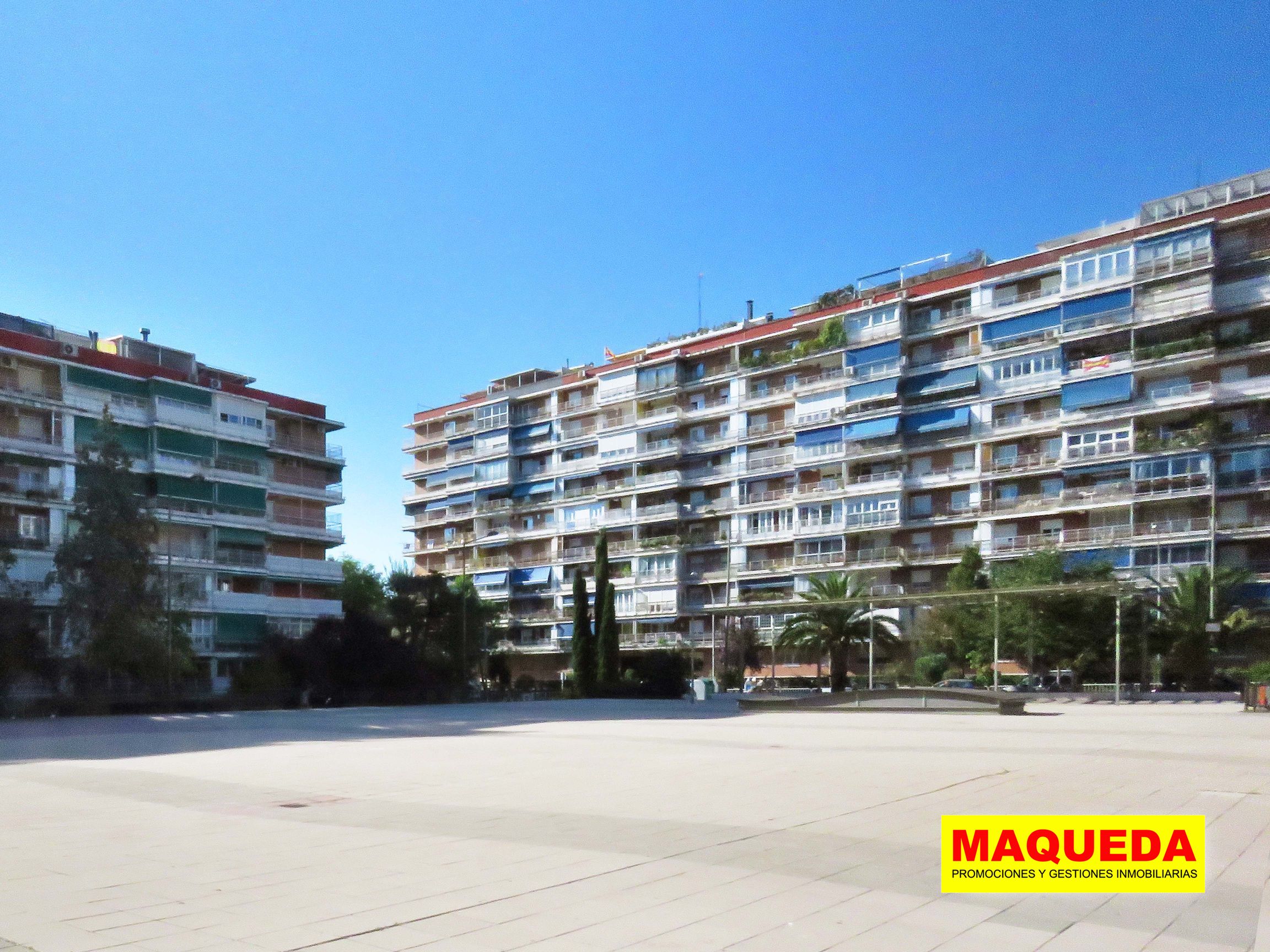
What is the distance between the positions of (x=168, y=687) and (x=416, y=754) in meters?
25.7

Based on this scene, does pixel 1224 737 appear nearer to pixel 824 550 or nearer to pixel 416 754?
pixel 416 754

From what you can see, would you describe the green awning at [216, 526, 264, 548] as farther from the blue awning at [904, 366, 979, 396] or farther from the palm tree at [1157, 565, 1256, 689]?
the palm tree at [1157, 565, 1256, 689]

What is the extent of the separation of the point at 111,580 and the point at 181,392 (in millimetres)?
19995

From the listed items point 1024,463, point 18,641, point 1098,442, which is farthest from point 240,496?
point 1098,442

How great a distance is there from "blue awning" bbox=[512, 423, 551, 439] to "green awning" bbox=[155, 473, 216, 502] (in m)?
32.5

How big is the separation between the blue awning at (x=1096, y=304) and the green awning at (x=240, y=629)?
4623 centimetres

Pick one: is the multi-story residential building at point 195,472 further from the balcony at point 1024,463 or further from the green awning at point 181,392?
the balcony at point 1024,463

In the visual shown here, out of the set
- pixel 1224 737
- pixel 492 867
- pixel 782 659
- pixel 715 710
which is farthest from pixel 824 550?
pixel 492 867

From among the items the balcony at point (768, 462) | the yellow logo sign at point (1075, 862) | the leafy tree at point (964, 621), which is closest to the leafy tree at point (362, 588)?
the balcony at point (768, 462)

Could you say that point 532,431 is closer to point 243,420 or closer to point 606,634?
point 243,420

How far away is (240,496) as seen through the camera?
201 ft

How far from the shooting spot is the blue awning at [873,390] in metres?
68.8

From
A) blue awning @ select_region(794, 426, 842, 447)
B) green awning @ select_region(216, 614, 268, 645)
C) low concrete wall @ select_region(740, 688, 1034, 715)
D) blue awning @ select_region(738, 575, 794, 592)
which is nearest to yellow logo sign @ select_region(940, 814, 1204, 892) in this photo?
low concrete wall @ select_region(740, 688, 1034, 715)

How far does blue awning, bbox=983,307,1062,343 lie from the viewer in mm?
62812
